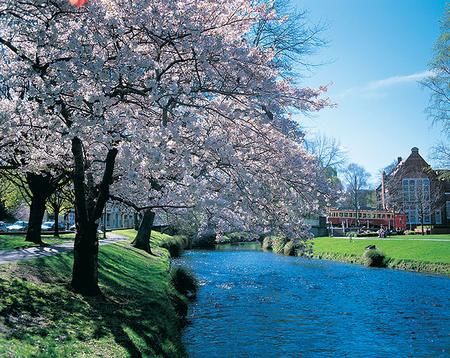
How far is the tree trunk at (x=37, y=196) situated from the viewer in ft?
86.5

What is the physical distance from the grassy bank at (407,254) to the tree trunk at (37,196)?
24820mm

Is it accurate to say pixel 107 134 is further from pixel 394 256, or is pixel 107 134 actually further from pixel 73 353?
pixel 394 256

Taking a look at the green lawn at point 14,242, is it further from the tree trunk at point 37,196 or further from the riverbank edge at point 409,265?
the riverbank edge at point 409,265

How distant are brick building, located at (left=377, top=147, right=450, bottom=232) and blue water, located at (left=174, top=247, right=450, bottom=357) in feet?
150

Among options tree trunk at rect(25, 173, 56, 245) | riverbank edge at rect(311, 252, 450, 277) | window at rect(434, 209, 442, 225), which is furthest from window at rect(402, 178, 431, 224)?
tree trunk at rect(25, 173, 56, 245)

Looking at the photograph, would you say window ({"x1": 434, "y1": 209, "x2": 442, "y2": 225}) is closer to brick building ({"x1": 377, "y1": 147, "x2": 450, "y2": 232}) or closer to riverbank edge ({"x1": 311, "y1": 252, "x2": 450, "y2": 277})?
brick building ({"x1": 377, "y1": 147, "x2": 450, "y2": 232})

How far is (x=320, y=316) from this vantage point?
1872 cm

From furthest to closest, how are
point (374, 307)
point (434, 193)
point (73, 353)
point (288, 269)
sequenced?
point (434, 193), point (288, 269), point (374, 307), point (73, 353)

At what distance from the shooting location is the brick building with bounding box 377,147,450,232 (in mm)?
73438

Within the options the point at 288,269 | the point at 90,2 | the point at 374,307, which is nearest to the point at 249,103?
the point at 90,2

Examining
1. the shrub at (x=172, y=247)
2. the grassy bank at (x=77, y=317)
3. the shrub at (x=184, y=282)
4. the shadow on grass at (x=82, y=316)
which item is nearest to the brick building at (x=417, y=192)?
the shrub at (x=172, y=247)

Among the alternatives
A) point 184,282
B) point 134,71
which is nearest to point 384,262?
point 184,282

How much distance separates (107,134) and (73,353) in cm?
443

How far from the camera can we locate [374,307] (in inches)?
819
